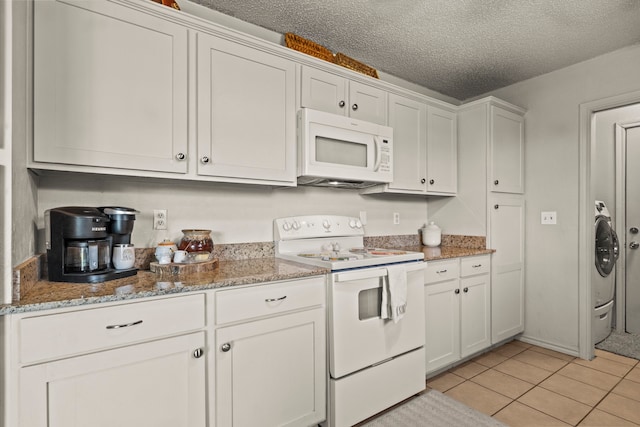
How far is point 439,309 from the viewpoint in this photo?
245cm

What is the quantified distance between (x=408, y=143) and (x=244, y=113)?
141 cm

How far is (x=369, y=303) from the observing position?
6.44 ft

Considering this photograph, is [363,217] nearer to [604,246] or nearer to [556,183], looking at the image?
[556,183]

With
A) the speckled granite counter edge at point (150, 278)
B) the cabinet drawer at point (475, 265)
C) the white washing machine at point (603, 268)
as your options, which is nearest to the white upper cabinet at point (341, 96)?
the speckled granite counter edge at point (150, 278)

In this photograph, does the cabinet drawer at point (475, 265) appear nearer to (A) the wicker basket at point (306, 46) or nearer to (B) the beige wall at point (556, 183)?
(B) the beige wall at point (556, 183)

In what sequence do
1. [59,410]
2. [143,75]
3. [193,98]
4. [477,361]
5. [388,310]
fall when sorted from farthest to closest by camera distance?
[477,361]
[388,310]
[193,98]
[143,75]
[59,410]

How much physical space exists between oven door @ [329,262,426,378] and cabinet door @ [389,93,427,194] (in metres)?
0.81

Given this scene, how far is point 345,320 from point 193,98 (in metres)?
1.40

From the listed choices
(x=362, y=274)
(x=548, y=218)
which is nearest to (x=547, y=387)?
(x=548, y=218)

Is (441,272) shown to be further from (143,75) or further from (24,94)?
(24,94)

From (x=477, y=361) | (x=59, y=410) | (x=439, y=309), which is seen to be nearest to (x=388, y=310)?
(x=439, y=309)

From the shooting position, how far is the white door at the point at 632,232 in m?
3.35

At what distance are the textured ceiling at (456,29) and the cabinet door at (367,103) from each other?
0.37 metres

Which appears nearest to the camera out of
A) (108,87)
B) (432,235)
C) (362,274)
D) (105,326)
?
(105,326)
